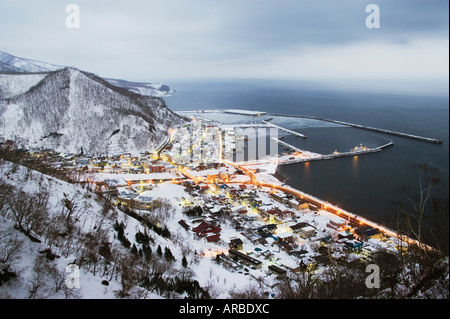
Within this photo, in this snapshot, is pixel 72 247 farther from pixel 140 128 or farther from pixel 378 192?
pixel 140 128

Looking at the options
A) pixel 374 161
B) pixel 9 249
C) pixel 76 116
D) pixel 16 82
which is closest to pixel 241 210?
pixel 9 249

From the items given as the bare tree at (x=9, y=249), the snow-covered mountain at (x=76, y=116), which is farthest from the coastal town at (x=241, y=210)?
the bare tree at (x=9, y=249)

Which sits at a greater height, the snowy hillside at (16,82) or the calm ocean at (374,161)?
the snowy hillside at (16,82)

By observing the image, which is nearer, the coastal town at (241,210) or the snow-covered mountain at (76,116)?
the coastal town at (241,210)

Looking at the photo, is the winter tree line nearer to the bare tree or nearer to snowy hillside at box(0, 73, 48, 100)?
the bare tree

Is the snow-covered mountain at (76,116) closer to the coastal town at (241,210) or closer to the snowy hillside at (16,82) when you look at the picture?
the snowy hillside at (16,82)

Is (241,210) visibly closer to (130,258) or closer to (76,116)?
(130,258)

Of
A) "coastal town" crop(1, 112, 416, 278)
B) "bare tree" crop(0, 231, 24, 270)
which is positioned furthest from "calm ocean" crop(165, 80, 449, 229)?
"bare tree" crop(0, 231, 24, 270)

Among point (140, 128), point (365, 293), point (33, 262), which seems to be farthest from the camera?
point (140, 128)
